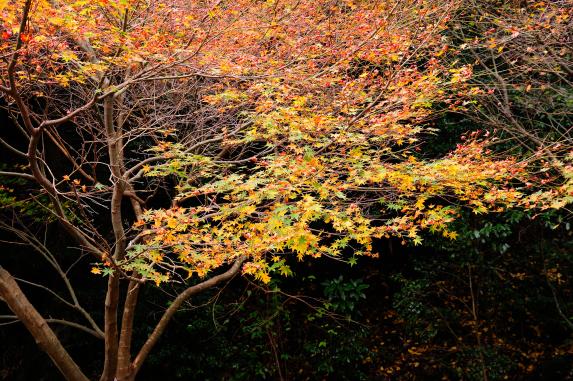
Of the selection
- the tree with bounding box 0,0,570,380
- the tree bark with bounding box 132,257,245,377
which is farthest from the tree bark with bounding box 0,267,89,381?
the tree bark with bounding box 132,257,245,377

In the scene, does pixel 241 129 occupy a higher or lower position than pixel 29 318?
higher

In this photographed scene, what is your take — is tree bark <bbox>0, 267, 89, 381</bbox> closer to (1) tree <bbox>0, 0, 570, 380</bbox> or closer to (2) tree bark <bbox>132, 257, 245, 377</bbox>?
(1) tree <bbox>0, 0, 570, 380</bbox>

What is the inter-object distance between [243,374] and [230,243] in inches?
163

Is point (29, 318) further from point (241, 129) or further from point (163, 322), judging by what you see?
point (241, 129)

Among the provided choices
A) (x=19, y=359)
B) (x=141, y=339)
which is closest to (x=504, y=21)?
(x=141, y=339)

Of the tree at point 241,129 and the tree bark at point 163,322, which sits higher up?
the tree at point 241,129

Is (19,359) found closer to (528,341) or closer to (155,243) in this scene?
(155,243)

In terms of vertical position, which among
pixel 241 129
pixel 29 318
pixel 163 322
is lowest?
pixel 163 322

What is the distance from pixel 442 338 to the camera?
768 cm

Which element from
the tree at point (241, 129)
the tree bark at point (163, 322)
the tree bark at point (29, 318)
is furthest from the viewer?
the tree bark at point (163, 322)

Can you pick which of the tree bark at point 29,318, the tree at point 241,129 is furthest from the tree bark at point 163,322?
the tree bark at point 29,318

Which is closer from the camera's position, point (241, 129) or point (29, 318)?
point (29, 318)

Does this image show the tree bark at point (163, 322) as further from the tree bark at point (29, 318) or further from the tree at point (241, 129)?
the tree bark at point (29, 318)

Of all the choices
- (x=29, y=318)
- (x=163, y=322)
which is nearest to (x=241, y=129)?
(x=163, y=322)
